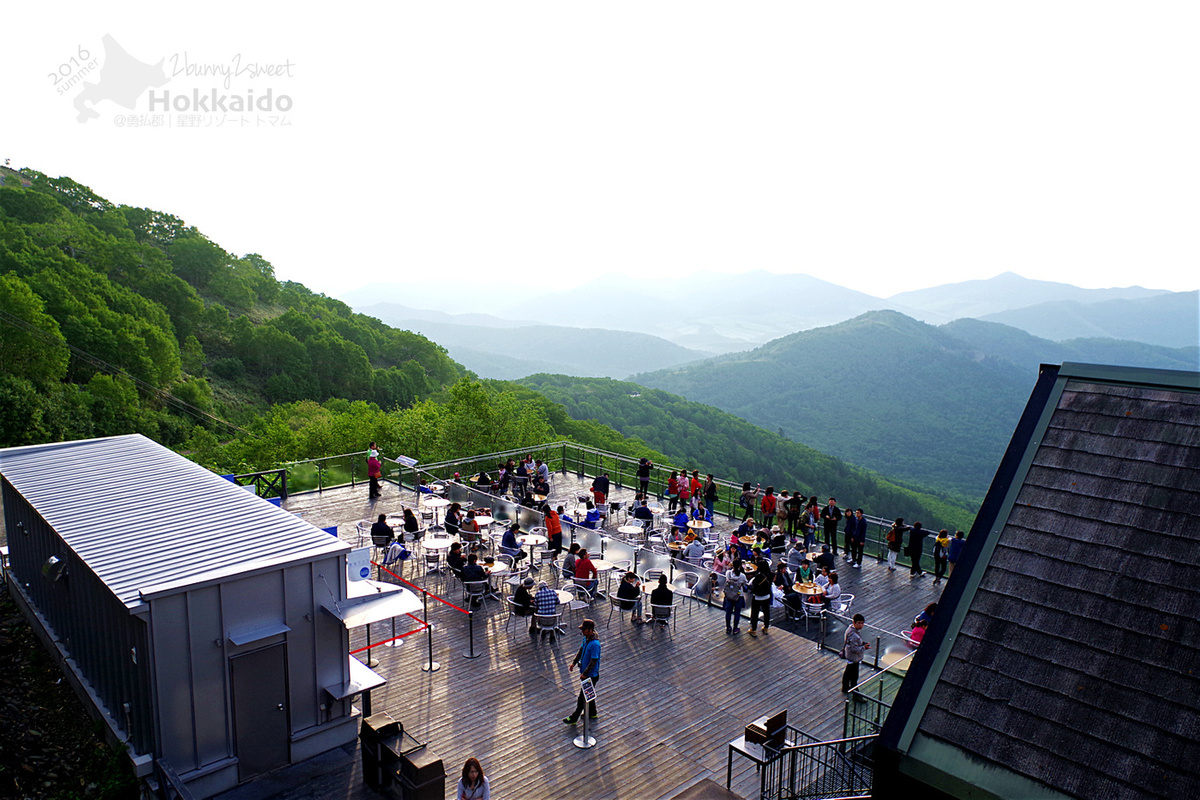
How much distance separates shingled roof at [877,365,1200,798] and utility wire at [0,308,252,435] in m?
50.9

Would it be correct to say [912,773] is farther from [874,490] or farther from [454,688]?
[874,490]

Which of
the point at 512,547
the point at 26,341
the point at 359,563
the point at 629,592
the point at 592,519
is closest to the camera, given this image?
the point at 359,563

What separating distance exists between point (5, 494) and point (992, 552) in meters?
15.8

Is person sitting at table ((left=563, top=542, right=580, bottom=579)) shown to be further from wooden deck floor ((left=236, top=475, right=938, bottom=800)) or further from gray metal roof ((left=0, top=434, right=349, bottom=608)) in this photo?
gray metal roof ((left=0, top=434, right=349, bottom=608))

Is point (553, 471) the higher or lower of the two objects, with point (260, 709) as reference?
lower

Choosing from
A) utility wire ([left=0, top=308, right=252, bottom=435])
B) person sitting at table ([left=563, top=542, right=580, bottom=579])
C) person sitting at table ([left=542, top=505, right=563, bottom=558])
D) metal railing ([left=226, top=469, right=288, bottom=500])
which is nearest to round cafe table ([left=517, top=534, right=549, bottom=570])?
person sitting at table ([left=542, top=505, right=563, bottom=558])

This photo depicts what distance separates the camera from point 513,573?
580 inches

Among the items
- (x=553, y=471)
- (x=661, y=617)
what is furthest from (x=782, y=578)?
(x=553, y=471)

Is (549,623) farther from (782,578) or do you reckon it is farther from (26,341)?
(26,341)

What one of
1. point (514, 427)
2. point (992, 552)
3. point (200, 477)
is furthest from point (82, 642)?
point (514, 427)

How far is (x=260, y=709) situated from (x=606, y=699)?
4.73 meters

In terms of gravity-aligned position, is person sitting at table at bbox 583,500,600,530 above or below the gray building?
below

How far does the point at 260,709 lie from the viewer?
8703mm

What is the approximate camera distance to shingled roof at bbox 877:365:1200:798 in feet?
13.2
